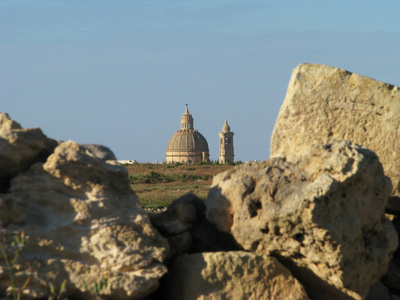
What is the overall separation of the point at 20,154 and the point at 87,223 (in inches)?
45.3

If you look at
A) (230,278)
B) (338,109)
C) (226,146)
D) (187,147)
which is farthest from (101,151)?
(187,147)

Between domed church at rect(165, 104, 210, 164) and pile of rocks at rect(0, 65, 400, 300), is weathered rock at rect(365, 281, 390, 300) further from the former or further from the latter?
domed church at rect(165, 104, 210, 164)

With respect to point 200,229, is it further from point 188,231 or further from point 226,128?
point 226,128

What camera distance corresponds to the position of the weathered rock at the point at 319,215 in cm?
664

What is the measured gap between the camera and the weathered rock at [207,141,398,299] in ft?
21.8

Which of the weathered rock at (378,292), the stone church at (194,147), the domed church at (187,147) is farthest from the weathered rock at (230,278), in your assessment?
the stone church at (194,147)

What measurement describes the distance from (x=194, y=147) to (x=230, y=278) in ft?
513

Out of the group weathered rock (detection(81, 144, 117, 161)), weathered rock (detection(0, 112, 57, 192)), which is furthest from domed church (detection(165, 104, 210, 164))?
weathered rock (detection(0, 112, 57, 192))

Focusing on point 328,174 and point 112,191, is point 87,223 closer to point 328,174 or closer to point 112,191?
point 112,191

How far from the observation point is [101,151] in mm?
7824

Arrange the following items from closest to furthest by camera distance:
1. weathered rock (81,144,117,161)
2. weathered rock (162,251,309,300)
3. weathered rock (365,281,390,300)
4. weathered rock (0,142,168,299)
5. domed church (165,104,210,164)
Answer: weathered rock (0,142,168,299) → weathered rock (162,251,309,300) → weathered rock (81,144,117,161) → weathered rock (365,281,390,300) → domed church (165,104,210,164)

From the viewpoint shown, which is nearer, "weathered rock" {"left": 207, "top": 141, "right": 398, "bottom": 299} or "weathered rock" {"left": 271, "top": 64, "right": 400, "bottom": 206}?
"weathered rock" {"left": 207, "top": 141, "right": 398, "bottom": 299}

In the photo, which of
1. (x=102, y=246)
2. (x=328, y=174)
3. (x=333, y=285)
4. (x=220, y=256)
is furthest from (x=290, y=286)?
(x=102, y=246)

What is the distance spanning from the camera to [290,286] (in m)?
7.18
